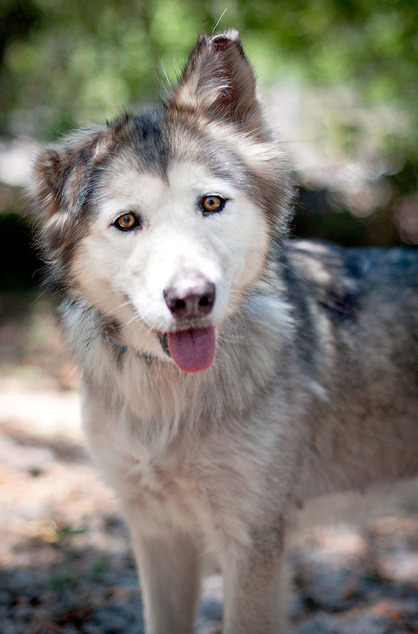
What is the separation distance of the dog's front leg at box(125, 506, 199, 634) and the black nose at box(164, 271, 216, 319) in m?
1.22

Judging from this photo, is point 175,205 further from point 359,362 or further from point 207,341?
point 359,362

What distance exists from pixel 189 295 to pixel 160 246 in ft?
0.76

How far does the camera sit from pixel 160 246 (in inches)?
72.1

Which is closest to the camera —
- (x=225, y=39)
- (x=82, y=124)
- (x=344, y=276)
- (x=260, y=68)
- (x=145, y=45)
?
(x=225, y=39)

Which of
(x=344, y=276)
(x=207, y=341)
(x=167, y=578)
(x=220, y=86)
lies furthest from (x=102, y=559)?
(x=220, y=86)

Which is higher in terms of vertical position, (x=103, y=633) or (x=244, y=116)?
(x=244, y=116)

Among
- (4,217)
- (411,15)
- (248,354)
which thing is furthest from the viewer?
(4,217)

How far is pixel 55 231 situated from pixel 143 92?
648cm

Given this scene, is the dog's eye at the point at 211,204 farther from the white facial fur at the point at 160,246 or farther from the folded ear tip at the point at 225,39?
the folded ear tip at the point at 225,39

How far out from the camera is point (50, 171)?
2.13 meters

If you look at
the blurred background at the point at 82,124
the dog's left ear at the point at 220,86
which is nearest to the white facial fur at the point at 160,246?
the dog's left ear at the point at 220,86

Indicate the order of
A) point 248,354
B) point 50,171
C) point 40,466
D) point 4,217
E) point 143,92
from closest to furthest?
point 50,171
point 248,354
point 40,466
point 143,92
point 4,217

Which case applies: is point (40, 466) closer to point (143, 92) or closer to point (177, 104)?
point (177, 104)

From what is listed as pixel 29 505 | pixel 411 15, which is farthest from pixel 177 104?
pixel 411 15
